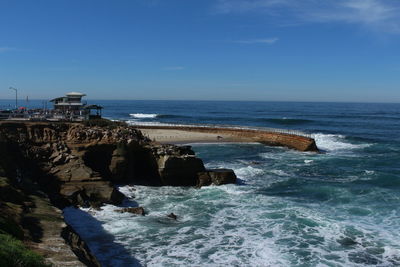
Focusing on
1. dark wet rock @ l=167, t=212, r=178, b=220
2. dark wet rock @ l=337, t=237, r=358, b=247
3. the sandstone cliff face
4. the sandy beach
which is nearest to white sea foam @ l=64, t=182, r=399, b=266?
dark wet rock @ l=337, t=237, r=358, b=247

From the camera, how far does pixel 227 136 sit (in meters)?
61.7

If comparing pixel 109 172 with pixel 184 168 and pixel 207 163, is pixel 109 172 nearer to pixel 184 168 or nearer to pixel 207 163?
pixel 184 168

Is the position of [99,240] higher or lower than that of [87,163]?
lower

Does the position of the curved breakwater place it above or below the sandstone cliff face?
below

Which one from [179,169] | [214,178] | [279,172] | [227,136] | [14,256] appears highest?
[14,256]

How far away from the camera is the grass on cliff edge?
872 cm

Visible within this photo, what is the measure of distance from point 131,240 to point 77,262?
6.57 m

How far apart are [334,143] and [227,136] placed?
16.5 metres

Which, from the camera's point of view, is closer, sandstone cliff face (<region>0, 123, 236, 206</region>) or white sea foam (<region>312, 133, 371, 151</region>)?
sandstone cliff face (<region>0, 123, 236, 206</region>)

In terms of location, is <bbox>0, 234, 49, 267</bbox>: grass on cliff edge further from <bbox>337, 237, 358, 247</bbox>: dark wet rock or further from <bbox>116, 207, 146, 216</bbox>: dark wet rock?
<bbox>337, 237, 358, 247</bbox>: dark wet rock

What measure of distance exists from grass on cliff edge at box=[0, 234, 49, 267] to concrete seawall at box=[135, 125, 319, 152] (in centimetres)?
4237

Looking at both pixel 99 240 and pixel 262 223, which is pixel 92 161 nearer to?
pixel 99 240

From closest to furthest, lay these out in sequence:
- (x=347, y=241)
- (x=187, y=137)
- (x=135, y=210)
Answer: (x=347, y=241), (x=135, y=210), (x=187, y=137)

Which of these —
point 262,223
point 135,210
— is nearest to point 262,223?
point 262,223
